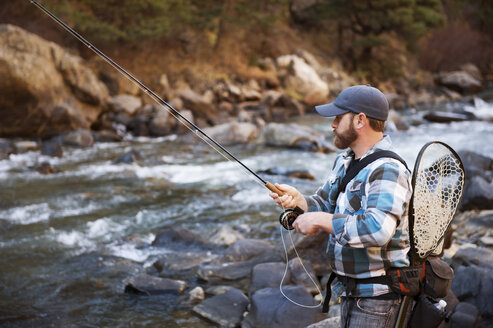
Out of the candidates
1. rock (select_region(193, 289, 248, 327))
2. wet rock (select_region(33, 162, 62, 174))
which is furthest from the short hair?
wet rock (select_region(33, 162, 62, 174))

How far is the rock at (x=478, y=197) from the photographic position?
20.8 feet

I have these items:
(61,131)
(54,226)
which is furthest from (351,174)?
(61,131)

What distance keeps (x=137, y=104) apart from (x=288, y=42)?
501 inches

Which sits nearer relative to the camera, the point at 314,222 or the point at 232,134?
the point at 314,222

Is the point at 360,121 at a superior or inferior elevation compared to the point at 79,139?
superior

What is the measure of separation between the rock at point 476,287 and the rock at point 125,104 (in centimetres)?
1221

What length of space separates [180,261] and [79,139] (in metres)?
7.89

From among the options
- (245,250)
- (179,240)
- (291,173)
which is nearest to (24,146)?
(291,173)

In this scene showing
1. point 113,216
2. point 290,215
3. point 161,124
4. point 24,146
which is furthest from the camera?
point 161,124

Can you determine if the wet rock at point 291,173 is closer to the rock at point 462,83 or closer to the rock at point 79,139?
the rock at point 79,139

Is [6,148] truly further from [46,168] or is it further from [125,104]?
[125,104]

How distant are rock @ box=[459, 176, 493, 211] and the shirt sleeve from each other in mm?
5046

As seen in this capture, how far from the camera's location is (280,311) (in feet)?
11.4

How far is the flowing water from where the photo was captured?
4.05 m
